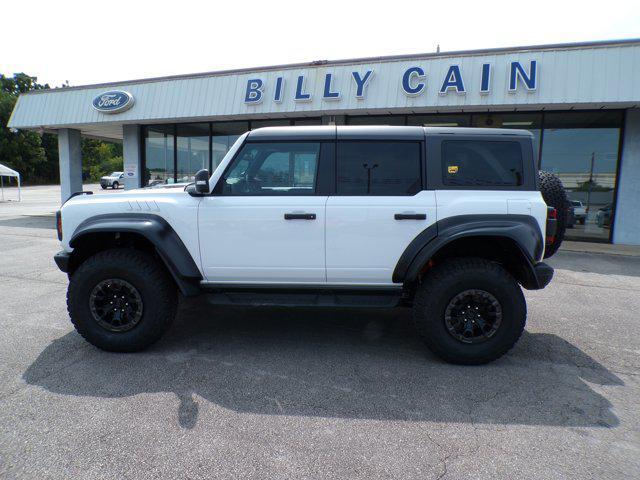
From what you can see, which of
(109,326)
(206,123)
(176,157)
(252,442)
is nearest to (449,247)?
(252,442)

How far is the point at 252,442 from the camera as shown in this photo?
256 centimetres

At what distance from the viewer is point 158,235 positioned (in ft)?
12.0

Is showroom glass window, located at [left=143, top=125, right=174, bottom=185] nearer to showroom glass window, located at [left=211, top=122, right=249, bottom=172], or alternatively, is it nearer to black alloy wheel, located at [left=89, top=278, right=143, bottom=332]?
showroom glass window, located at [left=211, top=122, right=249, bottom=172]

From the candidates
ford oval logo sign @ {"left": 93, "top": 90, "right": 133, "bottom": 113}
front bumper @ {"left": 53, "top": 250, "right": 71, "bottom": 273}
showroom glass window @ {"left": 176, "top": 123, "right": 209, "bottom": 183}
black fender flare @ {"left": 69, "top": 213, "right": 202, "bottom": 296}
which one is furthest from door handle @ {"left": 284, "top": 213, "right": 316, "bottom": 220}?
ford oval logo sign @ {"left": 93, "top": 90, "right": 133, "bottom": 113}

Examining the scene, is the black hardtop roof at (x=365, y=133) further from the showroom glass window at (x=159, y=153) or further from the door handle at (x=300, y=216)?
the showroom glass window at (x=159, y=153)

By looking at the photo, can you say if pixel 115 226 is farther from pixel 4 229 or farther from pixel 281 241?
pixel 4 229

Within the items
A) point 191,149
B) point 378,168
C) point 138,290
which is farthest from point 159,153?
point 378,168

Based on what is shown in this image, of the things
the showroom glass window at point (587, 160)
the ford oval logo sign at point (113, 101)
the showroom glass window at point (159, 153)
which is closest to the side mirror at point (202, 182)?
the showroom glass window at point (587, 160)

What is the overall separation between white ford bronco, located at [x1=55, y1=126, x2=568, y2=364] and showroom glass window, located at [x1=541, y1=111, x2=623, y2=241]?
8376 mm

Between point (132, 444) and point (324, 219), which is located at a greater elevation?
point (324, 219)

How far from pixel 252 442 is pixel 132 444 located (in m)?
0.69

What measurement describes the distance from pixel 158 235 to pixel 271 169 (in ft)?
3.66

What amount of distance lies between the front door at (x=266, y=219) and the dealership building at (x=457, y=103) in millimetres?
7281

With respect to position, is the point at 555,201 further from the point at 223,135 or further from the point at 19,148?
the point at 19,148
